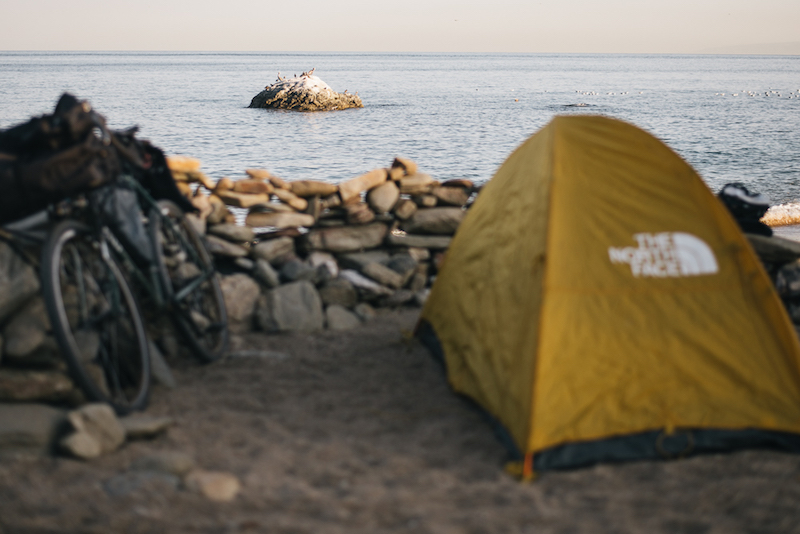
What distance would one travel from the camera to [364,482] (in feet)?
10.5

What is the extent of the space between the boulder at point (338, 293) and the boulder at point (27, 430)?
3080mm

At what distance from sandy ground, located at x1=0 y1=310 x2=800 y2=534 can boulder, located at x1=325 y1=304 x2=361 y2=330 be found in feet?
4.99

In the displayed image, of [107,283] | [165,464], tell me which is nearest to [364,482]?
[165,464]

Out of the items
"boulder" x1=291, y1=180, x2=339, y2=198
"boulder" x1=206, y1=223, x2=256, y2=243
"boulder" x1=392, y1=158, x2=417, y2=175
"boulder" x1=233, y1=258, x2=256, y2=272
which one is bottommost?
"boulder" x1=233, y1=258, x2=256, y2=272

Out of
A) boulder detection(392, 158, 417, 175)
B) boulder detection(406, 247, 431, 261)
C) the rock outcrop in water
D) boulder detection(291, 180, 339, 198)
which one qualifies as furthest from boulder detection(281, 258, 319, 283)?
the rock outcrop in water

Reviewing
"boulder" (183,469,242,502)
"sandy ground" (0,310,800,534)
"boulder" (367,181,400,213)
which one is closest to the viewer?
"sandy ground" (0,310,800,534)

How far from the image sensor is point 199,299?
16.9ft

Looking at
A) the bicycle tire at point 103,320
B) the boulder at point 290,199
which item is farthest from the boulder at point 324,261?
the bicycle tire at point 103,320

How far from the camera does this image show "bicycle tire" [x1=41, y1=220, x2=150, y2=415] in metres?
3.77

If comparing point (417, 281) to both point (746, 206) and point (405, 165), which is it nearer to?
point (405, 165)

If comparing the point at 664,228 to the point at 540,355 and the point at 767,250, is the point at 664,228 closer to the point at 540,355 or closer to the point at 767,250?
the point at 540,355

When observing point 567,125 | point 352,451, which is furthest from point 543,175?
point 352,451

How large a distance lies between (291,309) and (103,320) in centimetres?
220

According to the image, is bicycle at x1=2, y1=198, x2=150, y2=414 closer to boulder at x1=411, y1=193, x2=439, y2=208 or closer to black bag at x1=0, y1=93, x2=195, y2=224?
black bag at x1=0, y1=93, x2=195, y2=224
